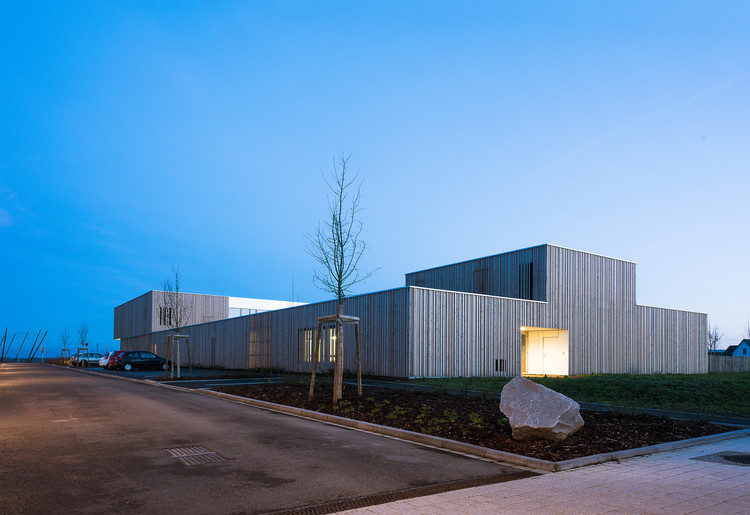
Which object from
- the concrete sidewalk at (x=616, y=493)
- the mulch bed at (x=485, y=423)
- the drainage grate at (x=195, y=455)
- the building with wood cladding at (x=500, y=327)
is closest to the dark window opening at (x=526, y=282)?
the building with wood cladding at (x=500, y=327)

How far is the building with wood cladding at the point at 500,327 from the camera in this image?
2325cm

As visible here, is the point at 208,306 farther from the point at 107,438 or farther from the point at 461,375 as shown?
the point at 107,438

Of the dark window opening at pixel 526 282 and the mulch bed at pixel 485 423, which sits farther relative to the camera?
the dark window opening at pixel 526 282

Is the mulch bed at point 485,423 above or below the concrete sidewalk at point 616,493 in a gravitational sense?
below

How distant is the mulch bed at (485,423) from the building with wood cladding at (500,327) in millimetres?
9259

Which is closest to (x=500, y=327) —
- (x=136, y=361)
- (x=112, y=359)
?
(x=136, y=361)

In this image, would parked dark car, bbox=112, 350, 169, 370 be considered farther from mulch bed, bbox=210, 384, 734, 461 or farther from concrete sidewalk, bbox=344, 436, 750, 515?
concrete sidewalk, bbox=344, 436, 750, 515

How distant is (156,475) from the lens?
247 inches

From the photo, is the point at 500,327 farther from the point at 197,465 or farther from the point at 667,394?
the point at 197,465

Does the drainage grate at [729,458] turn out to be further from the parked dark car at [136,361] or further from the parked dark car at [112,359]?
the parked dark car at [112,359]

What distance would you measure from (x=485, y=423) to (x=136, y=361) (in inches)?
1327

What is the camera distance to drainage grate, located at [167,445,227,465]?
275 inches

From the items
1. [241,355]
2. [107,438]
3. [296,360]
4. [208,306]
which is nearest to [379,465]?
[107,438]

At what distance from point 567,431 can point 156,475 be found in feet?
17.9
